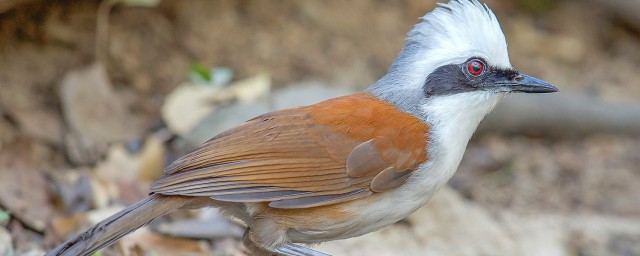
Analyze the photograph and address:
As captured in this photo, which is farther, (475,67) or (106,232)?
(475,67)

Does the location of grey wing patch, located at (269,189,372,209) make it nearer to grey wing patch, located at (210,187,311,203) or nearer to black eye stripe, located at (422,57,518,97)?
grey wing patch, located at (210,187,311,203)

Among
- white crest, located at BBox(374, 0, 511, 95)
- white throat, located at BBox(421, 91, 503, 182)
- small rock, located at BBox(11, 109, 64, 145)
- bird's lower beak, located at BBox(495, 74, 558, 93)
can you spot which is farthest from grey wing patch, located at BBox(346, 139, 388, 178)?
small rock, located at BBox(11, 109, 64, 145)

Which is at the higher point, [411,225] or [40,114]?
[40,114]

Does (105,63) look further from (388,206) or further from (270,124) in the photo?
(388,206)

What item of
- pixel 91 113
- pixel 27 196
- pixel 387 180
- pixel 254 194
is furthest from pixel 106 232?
pixel 91 113

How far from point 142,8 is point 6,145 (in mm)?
1772

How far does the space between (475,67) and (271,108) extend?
2.60m

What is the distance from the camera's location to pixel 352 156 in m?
5.02

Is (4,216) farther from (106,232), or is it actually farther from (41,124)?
(41,124)

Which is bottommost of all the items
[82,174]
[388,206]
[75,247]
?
[388,206]

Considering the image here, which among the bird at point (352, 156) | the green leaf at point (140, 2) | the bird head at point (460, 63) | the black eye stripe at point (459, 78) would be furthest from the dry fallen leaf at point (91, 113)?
the black eye stripe at point (459, 78)

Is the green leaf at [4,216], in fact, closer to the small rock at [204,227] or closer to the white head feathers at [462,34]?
the small rock at [204,227]

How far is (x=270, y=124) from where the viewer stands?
206 inches

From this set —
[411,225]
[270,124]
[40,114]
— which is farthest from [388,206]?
[40,114]
